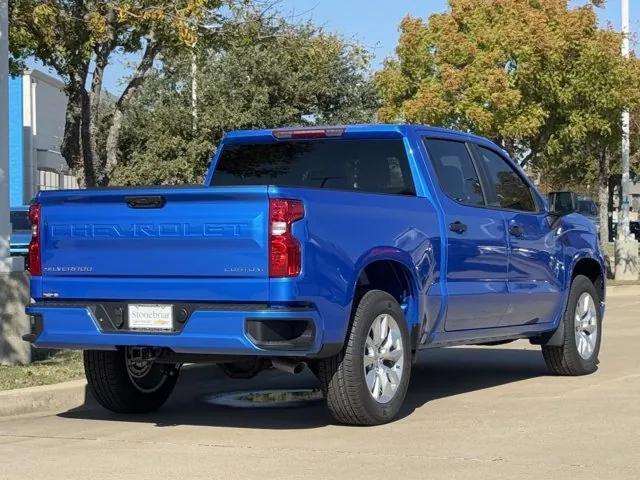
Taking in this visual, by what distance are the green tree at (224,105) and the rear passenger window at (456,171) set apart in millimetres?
20213

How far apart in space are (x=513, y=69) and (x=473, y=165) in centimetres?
1608

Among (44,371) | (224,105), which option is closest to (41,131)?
(224,105)

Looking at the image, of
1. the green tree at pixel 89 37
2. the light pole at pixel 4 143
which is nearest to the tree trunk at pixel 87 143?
the green tree at pixel 89 37

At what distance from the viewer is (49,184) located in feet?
174

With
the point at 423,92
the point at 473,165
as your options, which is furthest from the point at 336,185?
the point at 423,92

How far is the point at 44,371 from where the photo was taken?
34.4 feet

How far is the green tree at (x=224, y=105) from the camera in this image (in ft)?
102

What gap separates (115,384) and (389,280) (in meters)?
2.11

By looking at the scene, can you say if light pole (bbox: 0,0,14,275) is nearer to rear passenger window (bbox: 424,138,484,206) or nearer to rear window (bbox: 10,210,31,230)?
rear passenger window (bbox: 424,138,484,206)

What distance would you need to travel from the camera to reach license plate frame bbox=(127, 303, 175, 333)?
25.6 ft

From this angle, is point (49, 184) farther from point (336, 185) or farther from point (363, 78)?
point (336, 185)

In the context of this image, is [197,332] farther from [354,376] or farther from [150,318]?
[354,376]

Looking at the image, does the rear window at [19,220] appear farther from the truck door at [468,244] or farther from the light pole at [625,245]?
the truck door at [468,244]

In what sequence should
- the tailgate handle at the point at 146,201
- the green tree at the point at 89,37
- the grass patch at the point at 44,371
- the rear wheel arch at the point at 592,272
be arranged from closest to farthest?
the tailgate handle at the point at 146,201
the grass patch at the point at 44,371
the rear wheel arch at the point at 592,272
the green tree at the point at 89,37
